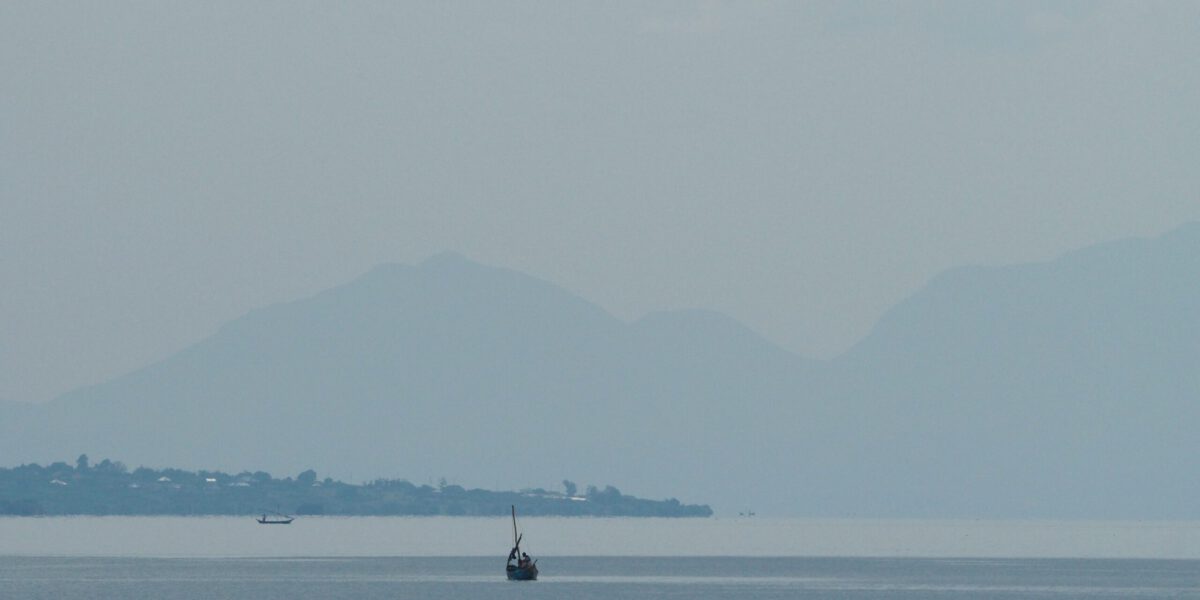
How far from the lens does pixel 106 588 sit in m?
188

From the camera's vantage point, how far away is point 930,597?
608 feet

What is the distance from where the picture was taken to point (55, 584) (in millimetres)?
192625

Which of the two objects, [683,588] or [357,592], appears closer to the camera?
[357,592]

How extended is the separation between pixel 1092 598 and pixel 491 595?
52455 mm

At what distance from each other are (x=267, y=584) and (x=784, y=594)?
47.6 meters

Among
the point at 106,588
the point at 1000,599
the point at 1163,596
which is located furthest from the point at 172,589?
the point at 1163,596

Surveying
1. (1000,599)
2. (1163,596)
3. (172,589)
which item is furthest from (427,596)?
(1163,596)

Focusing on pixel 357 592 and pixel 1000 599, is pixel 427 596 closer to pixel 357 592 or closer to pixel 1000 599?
pixel 357 592

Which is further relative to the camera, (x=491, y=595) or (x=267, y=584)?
(x=267, y=584)

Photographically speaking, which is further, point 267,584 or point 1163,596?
point 267,584

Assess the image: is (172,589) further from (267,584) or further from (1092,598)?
(1092,598)

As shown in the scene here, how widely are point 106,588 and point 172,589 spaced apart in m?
6.14

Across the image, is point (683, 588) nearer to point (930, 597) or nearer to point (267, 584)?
point (930, 597)

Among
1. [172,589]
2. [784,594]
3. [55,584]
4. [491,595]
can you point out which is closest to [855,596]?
[784,594]
